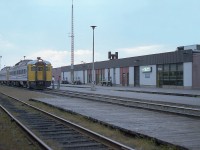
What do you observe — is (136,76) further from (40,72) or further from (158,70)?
(40,72)

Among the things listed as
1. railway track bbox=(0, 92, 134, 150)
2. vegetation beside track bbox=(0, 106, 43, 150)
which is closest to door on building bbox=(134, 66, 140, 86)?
railway track bbox=(0, 92, 134, 150)

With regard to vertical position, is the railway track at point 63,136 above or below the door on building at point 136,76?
below

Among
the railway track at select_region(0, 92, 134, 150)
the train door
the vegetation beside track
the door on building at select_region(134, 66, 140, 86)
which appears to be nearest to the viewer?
the railway track at select_region(0, 92, 134, 150)

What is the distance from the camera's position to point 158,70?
5834cm

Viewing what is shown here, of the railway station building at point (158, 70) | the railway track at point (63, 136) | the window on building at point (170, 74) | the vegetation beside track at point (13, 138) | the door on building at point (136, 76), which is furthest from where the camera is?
the door on building at point (136, 76)

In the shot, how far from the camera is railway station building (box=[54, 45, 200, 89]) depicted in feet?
166

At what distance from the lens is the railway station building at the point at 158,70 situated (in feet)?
166

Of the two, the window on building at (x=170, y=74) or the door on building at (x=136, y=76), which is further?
the door on building at (x=136, y=76)

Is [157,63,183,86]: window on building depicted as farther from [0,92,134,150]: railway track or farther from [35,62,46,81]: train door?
[0,92,134,150]: railway track

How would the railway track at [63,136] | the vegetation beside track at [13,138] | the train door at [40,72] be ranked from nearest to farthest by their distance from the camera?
the railway track at [63,136] → the vegetation beside track at [13,138] → the train door at [40,72]

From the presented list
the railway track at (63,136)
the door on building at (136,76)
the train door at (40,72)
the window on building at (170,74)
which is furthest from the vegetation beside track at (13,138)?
the door on building at (136,76)

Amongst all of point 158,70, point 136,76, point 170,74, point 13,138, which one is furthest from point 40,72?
point 13,138

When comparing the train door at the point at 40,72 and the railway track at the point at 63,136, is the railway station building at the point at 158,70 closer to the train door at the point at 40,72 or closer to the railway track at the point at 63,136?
the train door at the point at 40,72

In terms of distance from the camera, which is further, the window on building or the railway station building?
the window on building
